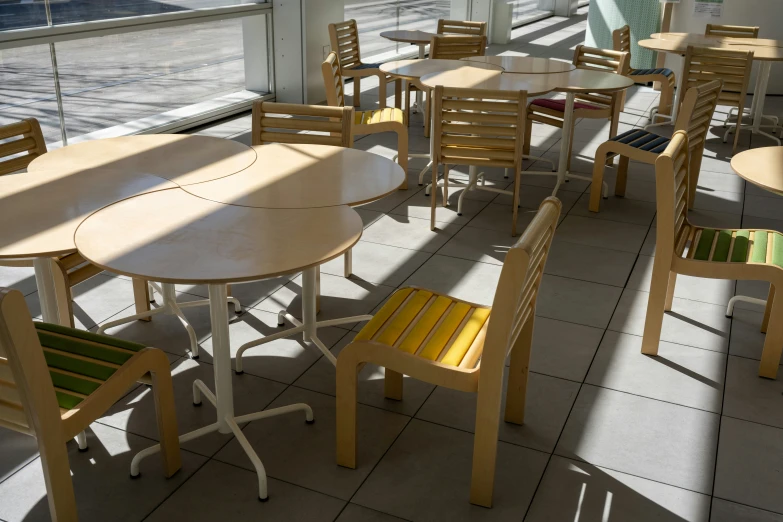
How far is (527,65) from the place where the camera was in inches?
231

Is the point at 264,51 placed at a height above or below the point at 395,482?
above

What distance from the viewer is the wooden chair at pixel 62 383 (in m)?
1.90

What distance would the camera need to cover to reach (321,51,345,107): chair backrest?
202 inches

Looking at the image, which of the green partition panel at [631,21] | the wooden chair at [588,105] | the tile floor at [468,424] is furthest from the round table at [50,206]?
the green partition panel at [631,21]

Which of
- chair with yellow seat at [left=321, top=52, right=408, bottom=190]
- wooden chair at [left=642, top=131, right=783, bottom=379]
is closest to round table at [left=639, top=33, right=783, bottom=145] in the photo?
chair with yellow seat at [left=321, top=52, right=408, bottom=190]

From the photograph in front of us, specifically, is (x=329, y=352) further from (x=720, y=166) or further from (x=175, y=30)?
(x=175, y=30)

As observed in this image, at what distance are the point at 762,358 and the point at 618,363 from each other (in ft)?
1.88

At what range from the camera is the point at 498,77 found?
5.35 meters

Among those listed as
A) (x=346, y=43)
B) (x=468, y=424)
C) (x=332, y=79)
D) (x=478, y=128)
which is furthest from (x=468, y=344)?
(x=346, y=43)

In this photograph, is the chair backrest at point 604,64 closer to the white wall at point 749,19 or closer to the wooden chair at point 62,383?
the white wall at point 749,19

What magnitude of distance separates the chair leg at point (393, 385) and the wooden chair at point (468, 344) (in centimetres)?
→ 36

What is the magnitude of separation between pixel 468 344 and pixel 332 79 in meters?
3.11

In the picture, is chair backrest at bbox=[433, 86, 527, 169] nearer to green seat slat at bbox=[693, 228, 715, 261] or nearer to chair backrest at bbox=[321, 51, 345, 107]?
chair backrest at bbox=[321, 51, 345, 107]

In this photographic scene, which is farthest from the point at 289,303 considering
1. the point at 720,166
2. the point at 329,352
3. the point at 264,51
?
the point at 264,51
